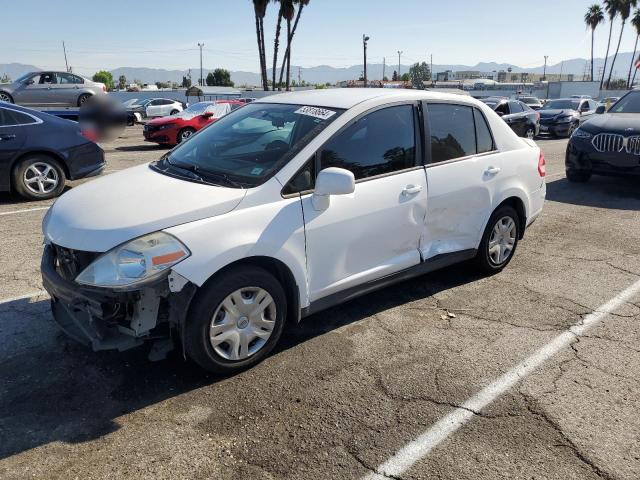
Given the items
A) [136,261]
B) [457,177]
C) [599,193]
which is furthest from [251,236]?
[599,193]

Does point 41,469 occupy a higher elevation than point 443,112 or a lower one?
lower

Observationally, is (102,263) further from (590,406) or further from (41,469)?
(590,406)

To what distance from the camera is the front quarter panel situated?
2.95 m

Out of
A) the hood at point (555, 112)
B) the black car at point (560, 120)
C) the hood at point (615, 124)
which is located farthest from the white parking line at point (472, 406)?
the hood at point (555, 112)

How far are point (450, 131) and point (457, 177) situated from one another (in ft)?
1.34

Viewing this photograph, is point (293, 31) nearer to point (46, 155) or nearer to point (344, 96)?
point (46, 155)

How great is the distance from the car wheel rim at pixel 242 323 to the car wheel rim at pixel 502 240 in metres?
2.47

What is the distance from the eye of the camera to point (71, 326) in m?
3.33

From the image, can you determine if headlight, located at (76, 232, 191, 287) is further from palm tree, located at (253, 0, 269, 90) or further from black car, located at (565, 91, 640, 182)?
palm tree, located at (253, 0, 269, 90)

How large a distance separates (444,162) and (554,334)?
5.11 ft

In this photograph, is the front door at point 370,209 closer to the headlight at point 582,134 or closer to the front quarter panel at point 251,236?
the front quarter panel at point 251,236

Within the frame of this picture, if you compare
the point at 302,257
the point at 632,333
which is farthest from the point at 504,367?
the point at 302,257

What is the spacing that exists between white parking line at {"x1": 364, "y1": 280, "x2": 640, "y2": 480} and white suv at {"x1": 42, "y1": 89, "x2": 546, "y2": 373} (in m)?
1.07

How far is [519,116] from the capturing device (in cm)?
1816
